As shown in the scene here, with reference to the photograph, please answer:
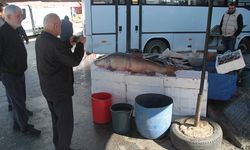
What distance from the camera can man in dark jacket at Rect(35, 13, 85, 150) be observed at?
3854 millimetres

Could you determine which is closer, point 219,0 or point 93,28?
point 93,28

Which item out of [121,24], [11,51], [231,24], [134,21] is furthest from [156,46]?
[11,51]

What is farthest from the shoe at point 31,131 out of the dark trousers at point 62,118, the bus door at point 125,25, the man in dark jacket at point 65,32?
the bus door at point 125,25

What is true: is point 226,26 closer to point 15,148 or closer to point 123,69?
point 123,69

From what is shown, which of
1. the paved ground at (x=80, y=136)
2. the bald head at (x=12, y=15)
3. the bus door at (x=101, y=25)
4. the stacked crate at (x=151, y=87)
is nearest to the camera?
the bald head at (x=12, y=15)

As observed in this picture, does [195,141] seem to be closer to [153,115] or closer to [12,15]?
[153,115]

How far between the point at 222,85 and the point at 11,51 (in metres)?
3.87

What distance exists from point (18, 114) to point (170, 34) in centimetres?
636

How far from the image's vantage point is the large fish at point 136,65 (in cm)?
536

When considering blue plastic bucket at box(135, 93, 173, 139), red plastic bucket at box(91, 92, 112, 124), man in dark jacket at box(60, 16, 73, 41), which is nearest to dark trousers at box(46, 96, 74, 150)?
red plastic bucket at box(91, 92, 112, 124)

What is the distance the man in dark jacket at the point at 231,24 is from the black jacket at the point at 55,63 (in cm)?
613

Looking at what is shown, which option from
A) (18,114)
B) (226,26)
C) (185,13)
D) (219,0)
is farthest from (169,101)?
(219,0)

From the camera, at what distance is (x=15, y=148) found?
189 inches

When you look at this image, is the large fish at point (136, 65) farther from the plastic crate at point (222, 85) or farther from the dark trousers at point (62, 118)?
the dark trousers at point (62, 118)
